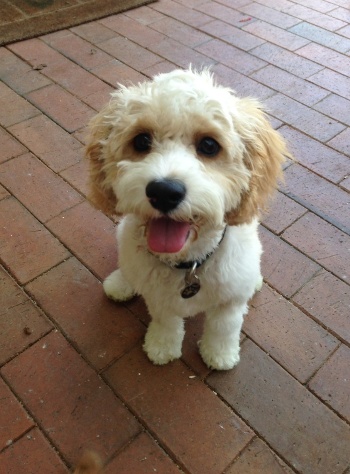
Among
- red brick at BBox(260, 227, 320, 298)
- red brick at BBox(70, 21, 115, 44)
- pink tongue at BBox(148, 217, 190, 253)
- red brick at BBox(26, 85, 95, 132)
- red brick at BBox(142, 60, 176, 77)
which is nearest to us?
pink tongue at BBox(148, 217, 190, 253)

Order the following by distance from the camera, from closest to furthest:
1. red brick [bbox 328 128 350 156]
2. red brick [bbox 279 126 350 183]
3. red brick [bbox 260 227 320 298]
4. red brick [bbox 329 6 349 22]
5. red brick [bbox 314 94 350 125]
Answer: red brick [bbox 260 227 320 298] < red brick [bbox 279 126 350 183] < red brick [bbox 328 128 350 156] < red brick [bbox 314 94 350 125] < red brick [bbox 329 6 349 22]

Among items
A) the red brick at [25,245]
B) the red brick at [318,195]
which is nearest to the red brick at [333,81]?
the red brick at [318,195]

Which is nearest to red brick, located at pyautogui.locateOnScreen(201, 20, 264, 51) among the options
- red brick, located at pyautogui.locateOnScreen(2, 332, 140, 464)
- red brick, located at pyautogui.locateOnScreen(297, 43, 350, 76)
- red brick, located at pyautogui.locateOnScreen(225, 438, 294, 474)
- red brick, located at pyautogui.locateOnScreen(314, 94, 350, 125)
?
red brick, located at pyautogui.locateOnScreen(297, 43, 350, 76)

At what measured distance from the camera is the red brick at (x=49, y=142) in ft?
9.89

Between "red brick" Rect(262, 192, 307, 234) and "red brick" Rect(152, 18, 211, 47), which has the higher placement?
"red brick" Rect(152, 18, 211, 47)

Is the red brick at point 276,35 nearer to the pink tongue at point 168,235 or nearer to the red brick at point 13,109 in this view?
the red brick at point 13,109

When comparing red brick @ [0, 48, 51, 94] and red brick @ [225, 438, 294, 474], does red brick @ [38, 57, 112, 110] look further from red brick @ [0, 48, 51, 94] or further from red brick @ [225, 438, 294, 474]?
red brick @ [225, 438, 294, 474]

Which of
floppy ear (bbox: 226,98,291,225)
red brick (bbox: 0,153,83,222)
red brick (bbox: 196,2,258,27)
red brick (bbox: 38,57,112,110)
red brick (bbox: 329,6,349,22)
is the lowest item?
red brick (bbox: 0,153,83,222)

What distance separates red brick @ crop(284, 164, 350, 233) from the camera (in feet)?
8.98

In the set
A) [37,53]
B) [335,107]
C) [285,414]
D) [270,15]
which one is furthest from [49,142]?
[270,15]

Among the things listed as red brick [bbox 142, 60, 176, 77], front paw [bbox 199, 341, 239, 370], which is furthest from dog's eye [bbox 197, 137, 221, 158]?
red brick [bbox 142, 60, 176, 77]

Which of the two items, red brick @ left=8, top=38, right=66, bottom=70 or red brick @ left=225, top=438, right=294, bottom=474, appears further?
red brick @ left=8, top=38, right=66, bottom=70

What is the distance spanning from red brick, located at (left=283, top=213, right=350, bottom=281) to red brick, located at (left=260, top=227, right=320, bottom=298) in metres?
0.06

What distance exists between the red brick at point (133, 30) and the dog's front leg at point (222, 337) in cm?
298
